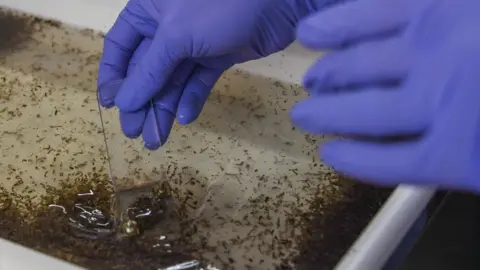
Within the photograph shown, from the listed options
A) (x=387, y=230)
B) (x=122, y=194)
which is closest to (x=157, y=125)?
(x=122, y=194)

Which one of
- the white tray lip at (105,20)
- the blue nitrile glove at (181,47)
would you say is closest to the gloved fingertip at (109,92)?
the blue nitrile glove at (181,47)

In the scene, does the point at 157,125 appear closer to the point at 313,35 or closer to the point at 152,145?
the point at 152,145

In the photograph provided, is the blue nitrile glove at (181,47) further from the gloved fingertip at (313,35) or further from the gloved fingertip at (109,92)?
the gloved fingertip at (313,35)

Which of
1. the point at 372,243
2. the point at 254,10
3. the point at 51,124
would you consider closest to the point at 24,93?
the point at 51,124

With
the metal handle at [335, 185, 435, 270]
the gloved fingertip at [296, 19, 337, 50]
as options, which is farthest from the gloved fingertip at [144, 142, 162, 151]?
the gloved fingertip at [296, 19, 337, 50]

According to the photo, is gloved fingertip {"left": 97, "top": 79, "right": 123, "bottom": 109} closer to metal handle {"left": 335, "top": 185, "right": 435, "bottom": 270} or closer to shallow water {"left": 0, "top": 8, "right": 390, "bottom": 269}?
shallow water {"left": 0, "top": 8, "right": 390, "bottom": 269}

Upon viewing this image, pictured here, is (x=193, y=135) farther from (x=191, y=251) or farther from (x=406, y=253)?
(x=406, y=253)
